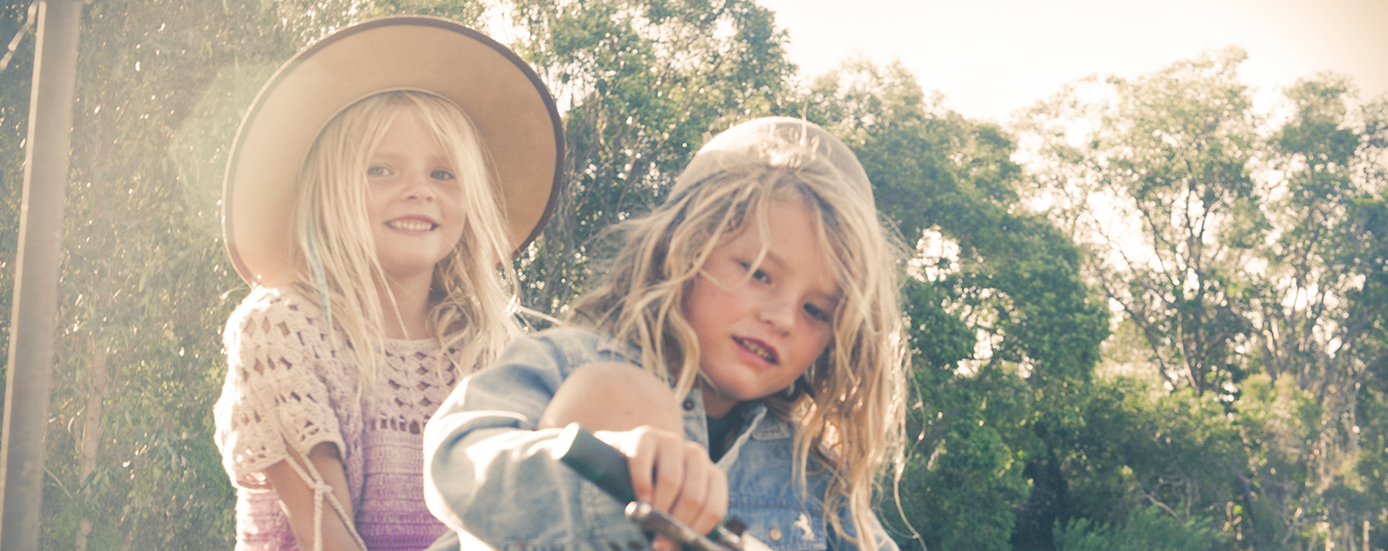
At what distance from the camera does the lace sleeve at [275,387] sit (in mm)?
1735

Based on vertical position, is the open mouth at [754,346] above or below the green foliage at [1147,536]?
above

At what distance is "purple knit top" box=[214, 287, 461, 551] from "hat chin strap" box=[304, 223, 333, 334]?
2cm

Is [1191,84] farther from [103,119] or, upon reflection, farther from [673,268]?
[673,268]

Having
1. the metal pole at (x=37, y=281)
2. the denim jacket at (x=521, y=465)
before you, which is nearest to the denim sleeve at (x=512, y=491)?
the denim jacket at (x=521, y=465)

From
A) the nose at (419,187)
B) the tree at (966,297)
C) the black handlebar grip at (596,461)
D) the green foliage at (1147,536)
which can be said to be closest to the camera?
the black handlebar grip at (596,461)

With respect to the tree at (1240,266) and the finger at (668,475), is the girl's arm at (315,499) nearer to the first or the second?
the finger at (668,475)

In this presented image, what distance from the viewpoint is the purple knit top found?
5.73ft

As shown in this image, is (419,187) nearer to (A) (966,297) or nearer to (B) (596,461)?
(B) (596,461)

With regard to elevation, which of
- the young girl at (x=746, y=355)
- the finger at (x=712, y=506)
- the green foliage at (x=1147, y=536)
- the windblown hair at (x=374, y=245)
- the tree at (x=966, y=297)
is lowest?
the green foliage at (x=1147, y=536)

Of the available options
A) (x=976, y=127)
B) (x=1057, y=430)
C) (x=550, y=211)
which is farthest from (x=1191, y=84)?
(x=550, y=211)

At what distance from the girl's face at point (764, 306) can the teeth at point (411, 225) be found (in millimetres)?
735

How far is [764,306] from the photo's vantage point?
143 cm

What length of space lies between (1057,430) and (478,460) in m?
24.0

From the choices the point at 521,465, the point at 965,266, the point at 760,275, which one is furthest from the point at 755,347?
the point at 965,266
